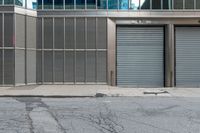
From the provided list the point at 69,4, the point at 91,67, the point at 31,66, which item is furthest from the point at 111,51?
the point at 31,66

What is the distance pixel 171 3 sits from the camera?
97.2 feet

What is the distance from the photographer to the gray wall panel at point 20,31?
1102 inches

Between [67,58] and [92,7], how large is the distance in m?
3.73

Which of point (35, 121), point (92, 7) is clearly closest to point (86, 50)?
point (92, 7)

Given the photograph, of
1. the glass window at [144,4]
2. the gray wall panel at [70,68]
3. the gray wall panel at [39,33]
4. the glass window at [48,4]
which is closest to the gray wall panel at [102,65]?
the gray wall panel at [70,68]

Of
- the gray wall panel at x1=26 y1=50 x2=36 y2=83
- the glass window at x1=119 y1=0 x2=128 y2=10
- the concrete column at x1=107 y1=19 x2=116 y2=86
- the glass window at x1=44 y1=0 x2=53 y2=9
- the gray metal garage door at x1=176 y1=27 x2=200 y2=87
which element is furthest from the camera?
the gray metal garage door at x1=176 y1=27 x2=200 y2=87

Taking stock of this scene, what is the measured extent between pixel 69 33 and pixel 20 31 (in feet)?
10.3

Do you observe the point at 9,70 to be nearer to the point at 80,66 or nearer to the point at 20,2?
the point at 20,2

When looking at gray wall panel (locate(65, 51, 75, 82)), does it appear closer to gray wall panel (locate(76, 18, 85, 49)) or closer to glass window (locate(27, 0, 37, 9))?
gray wall panel (locate(76, 18, 85, 49))

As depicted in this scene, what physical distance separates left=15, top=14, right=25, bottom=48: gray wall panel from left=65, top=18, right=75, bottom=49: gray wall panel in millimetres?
2770

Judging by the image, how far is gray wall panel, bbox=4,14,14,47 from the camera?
91.1 feet

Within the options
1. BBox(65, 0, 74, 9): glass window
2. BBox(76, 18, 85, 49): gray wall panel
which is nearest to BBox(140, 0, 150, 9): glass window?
BBox(76, 18, 85, 49): gray wall panel

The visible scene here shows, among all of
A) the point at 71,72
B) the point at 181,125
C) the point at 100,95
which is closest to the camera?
the point at 181,125

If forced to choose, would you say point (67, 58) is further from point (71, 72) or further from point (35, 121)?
point (35, 121)
